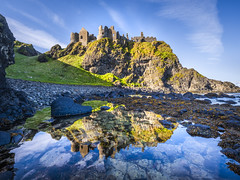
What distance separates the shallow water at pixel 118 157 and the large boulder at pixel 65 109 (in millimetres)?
3494

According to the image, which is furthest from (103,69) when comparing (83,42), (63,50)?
(63,50)

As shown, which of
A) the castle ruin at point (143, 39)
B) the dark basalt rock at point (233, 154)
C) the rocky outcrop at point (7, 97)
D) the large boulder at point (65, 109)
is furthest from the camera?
the castle ruin at point (143, 39)

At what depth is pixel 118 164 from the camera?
11.0ft

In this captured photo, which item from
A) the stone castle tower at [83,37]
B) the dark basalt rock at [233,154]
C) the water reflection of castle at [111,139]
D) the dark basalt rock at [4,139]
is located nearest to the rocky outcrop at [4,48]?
the dark basalt rock at [4,139]

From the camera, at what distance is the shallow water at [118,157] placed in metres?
3.01

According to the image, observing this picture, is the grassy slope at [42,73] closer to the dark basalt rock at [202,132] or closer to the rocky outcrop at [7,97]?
the rocky outcrop at [7,97]

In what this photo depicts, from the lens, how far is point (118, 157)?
12.2 feet

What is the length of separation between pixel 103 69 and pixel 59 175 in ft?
286

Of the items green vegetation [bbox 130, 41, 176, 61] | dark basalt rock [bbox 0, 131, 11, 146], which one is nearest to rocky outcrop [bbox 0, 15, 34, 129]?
dark basalt rock [bbox 0, 131, 11, 146]

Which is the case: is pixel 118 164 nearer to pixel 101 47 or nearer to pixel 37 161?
pixel 37 161

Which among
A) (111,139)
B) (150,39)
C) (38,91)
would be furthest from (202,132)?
(150,39)

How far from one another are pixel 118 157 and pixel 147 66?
331 feet

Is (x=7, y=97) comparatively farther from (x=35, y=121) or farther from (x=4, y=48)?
(x=4, y=48)

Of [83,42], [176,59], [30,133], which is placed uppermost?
[83,42]
